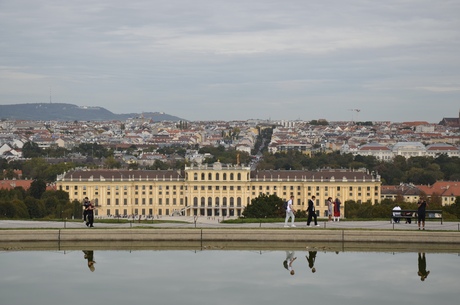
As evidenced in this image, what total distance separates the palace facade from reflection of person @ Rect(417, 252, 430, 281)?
6491 cm

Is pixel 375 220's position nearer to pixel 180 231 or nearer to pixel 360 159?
pixel 180 231

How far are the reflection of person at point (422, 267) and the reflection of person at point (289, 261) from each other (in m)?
2.86

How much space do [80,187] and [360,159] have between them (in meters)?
65.3

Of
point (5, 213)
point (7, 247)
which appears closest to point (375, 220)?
point (7, 247)

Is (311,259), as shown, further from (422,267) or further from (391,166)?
(391,166)

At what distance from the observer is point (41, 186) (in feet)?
284

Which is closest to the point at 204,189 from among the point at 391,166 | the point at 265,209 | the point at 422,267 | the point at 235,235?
the point at 265,209

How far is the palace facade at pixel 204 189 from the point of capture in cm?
9275

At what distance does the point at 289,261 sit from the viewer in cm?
2648

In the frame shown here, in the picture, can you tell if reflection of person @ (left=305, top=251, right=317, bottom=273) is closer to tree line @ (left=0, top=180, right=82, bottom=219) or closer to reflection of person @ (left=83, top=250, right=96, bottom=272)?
reflection of person @ (left=83, top=250, right=96, bottom=272)

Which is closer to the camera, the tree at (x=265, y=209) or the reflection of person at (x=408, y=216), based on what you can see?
the reflection of person at (x=408, y=216)

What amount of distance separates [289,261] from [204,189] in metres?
67.0

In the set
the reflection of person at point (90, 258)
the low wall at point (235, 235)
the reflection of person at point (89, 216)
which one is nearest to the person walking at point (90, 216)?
the reflection of person at point (89, 216)

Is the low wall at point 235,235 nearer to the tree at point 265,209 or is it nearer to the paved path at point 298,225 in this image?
the paved path at point 298,225
